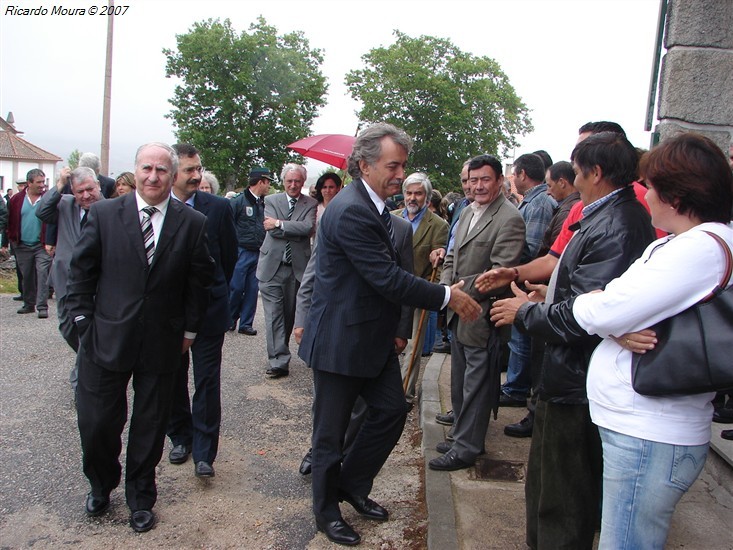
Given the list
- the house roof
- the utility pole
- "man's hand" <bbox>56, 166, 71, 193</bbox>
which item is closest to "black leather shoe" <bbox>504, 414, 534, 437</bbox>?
"man's hand" <bbox>56, 166, 71, 193</bbox>

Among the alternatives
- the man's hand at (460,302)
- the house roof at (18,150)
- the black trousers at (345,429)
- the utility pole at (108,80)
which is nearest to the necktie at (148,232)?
the black trousers at (345,429)

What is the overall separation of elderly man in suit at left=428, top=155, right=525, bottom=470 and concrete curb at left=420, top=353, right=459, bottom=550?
0.14 metres

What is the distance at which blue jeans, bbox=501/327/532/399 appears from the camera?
5.63 metres

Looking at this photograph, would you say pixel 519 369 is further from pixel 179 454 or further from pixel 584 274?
pixel 584 274

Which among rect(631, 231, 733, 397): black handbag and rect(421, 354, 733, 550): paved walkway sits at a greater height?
rect(631, 231, 733, 397): black handbag

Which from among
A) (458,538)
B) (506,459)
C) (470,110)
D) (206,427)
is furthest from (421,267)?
(470,110)

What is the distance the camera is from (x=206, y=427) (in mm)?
4203

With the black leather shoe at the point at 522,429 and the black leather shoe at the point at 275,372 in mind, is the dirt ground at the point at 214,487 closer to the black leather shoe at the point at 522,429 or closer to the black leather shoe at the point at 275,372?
the black leather shoe at the point at 275,372

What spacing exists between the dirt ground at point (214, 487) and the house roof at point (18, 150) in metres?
78.2

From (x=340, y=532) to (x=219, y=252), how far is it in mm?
2091

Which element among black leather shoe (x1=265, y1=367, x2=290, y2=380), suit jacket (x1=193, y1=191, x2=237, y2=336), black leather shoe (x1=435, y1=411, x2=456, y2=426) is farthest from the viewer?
black leather shoe (x1=265, y1=367, x2=290, y2=380)

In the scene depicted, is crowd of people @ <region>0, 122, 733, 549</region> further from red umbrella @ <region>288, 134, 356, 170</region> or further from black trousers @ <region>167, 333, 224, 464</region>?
red umbrella @ <region>288, 134, 356, 170</region>

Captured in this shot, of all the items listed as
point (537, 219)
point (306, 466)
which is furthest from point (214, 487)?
point (537, 219)

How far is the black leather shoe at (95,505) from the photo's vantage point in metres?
3.61
